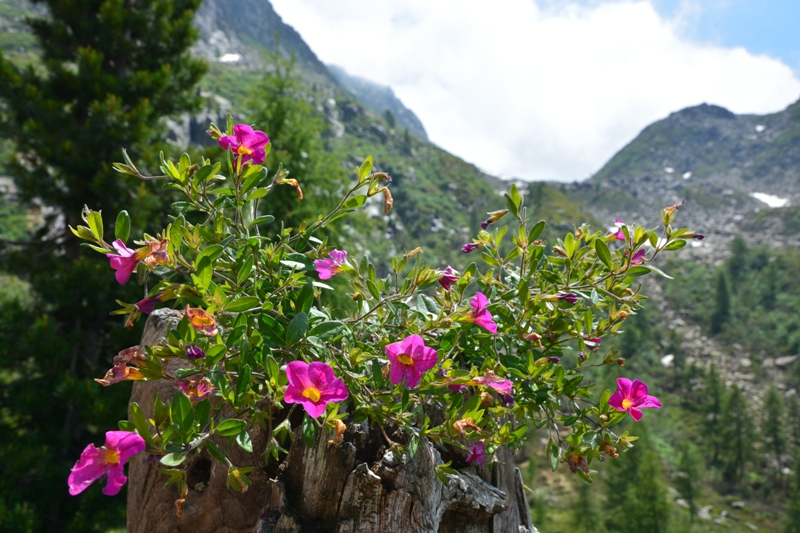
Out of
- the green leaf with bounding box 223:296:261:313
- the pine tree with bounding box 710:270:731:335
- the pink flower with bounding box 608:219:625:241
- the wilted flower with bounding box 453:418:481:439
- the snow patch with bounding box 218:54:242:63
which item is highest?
the snow patch with bounding box 218:54:242:63

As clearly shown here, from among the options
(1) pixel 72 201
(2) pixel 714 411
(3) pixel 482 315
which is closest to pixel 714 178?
(2) pixel 714 411

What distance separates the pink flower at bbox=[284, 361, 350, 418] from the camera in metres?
1.20

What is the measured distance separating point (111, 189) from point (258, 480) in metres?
5.82

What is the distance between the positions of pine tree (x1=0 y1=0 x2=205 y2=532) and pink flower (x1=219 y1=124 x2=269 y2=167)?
16.0 ft

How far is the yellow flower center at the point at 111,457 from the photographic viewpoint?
1059mm

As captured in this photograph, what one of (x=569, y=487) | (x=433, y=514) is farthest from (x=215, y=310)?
(x=569, y=487)

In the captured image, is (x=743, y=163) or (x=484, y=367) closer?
(x=484, y=367)

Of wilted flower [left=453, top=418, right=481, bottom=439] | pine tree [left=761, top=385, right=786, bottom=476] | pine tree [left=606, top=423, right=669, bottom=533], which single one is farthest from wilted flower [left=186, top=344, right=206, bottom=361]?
pine tree [left=761, top=385, right=786, bottom=476]

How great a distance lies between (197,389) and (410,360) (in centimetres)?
57

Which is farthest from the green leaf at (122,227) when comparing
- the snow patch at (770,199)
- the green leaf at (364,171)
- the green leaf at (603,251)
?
the snow patch at (770,199)

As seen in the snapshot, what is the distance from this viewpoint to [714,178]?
16388 cm

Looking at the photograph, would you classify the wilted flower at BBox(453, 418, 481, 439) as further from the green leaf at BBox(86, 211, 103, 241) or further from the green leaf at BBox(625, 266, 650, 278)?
the green leaf at BBox(86, 211, 103, 241)

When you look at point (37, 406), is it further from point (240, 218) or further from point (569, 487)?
point (569, 487)

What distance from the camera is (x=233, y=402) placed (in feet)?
4.23
